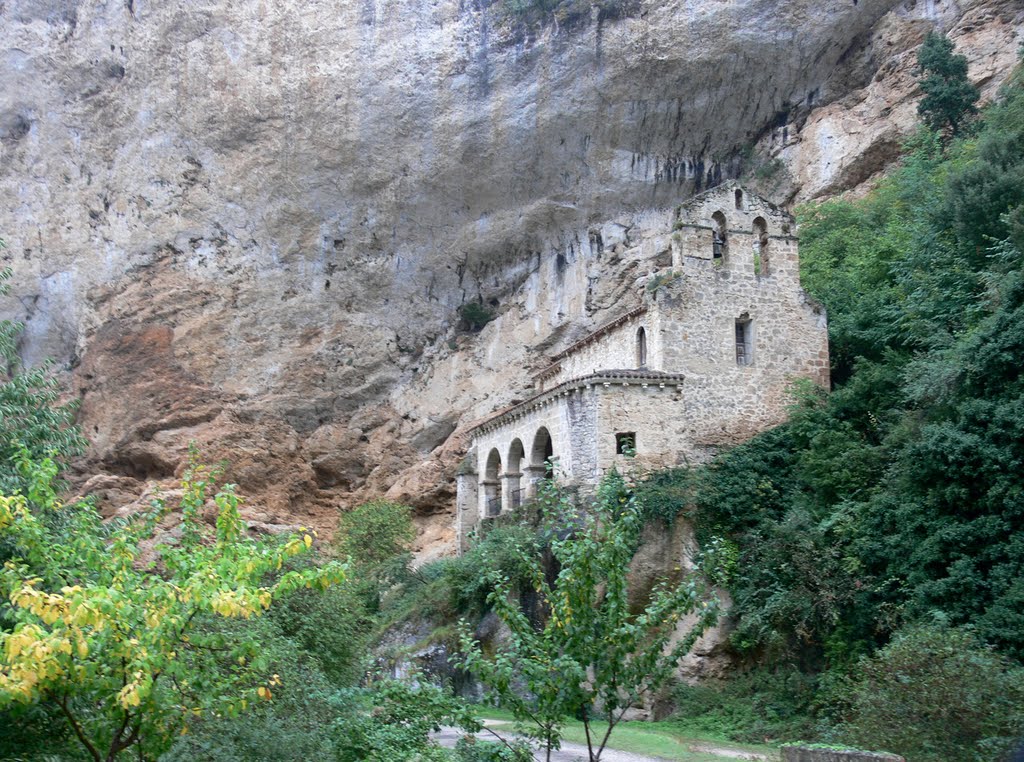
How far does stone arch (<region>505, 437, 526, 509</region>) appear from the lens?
96.3 ft

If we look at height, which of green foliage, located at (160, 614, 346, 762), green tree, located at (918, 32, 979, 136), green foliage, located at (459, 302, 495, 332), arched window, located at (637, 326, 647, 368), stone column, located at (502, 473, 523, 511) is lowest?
green foliage, located at (160, 614, 346, 762)

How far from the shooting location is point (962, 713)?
37.0 feet

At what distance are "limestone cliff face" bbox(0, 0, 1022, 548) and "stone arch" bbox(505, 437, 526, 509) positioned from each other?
8.03m

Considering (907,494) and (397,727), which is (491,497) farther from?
(397,727)

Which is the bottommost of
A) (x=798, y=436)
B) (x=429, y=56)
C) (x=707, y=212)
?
(x=798, y=436)

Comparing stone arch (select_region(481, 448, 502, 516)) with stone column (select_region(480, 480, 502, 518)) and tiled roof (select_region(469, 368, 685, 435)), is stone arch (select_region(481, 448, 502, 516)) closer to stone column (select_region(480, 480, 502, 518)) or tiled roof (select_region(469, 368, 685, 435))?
stone column (select_region(480, 480, 502, 518))

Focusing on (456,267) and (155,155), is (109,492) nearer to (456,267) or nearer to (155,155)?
(155,155)

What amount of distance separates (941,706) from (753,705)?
24.8 ft

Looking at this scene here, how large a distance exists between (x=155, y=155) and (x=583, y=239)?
18.8 meters

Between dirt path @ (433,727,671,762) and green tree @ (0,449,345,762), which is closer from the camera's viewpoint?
green tree @ (0,449,345,762)

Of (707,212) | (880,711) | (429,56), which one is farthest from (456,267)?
(880,711)

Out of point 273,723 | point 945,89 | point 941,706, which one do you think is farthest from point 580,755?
point 945,89

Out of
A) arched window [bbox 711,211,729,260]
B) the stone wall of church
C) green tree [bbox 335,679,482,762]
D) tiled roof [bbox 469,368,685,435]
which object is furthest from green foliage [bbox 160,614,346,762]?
arched window [bbox 711,211,729,260]

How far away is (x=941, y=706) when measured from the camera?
11469 millimetres
